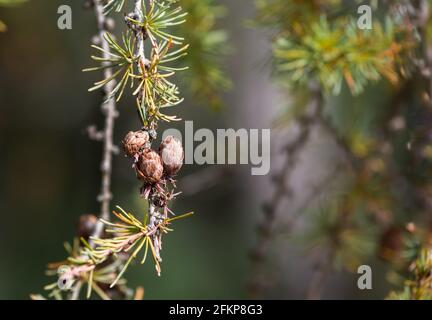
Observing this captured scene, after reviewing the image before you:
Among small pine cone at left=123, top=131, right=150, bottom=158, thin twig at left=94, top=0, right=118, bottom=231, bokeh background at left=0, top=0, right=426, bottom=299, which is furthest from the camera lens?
bokeh background at left=0, top=0, right=426, bottom=299

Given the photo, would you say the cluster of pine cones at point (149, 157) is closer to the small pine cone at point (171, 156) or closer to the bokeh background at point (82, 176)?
the small pine cone at point (171, 156)

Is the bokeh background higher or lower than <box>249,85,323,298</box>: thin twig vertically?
higher

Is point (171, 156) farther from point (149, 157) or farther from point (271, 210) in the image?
point (271, 210)

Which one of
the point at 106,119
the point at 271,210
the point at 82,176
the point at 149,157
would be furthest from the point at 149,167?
the point at 82,176

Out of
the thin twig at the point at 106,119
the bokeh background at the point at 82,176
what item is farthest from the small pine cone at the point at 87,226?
the bokeh background at the point at 82,176

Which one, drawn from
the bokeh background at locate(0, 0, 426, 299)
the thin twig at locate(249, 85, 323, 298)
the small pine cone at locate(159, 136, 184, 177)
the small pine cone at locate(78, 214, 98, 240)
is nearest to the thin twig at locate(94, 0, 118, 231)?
the small pine cone at locate(78, 214, 98, 240)

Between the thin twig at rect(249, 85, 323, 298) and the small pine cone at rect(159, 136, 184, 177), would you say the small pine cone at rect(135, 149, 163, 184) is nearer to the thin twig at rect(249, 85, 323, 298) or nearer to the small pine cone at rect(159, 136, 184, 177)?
the small pine cone at rect(159, 136, 184, 177)
